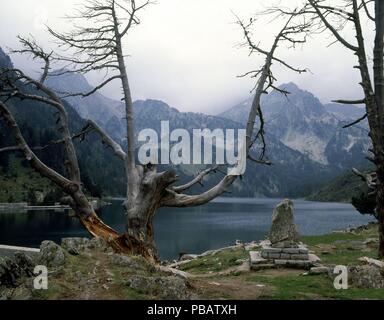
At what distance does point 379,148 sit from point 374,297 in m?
8.36

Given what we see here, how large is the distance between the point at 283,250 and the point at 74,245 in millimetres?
11687

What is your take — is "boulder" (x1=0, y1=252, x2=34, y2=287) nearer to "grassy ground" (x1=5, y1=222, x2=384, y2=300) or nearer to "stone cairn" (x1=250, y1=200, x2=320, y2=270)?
"grassy ground" (x1=5, y1=222, x2=384, y2=300)

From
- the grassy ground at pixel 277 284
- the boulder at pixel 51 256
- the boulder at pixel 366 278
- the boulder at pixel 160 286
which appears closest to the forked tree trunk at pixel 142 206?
the grassy ground at pixel 277 284

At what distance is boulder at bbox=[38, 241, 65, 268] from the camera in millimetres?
11359

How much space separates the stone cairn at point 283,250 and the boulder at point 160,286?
1105cm

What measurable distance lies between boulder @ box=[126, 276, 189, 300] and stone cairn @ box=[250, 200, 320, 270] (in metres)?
11.0

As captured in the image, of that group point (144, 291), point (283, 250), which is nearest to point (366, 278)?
point (283, 250)

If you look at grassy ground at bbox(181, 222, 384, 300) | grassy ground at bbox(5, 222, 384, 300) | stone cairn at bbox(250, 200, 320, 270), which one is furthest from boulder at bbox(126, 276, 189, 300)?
stone cairn at bbox(250, 200, 320, 270)

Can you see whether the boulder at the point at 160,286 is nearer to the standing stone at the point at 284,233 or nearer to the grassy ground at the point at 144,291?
the grassy ground at the point at 144,291

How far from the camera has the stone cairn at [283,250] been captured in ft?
69.8

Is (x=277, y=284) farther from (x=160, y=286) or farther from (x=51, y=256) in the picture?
(x=51, y=256)
